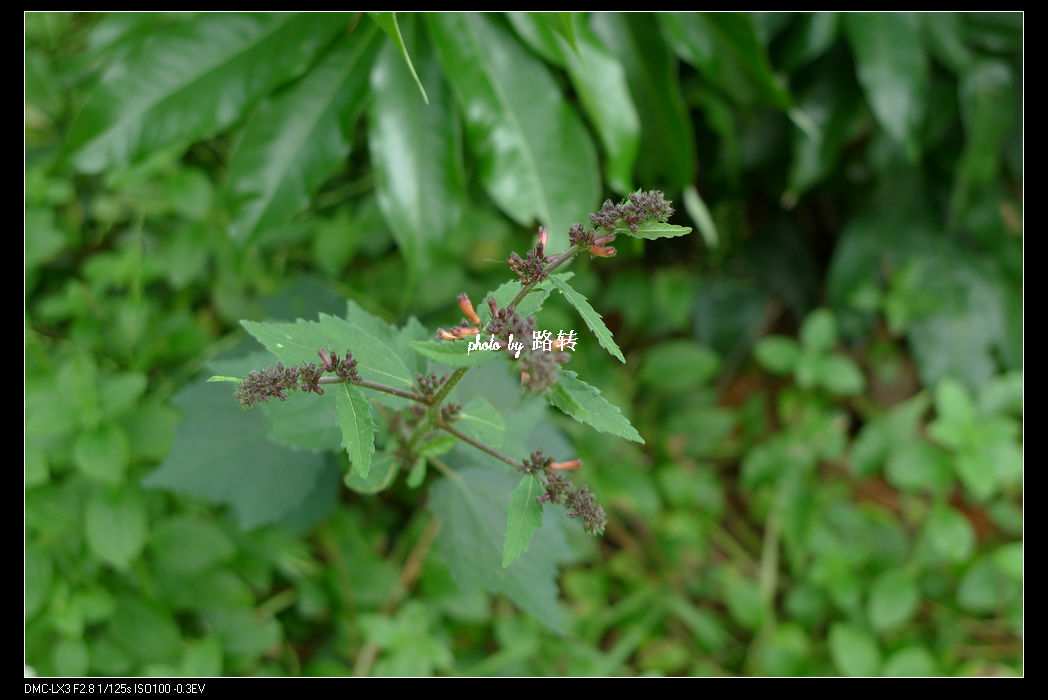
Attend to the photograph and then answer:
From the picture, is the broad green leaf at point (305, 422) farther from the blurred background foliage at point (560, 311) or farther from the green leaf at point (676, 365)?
the green leaf at point (676, 365)

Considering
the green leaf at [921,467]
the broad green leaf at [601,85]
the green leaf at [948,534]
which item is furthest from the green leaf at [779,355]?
the broad green leaf at [601,85]

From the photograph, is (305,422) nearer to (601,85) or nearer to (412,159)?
(412,159)

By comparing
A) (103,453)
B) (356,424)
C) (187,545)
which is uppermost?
(356,424)

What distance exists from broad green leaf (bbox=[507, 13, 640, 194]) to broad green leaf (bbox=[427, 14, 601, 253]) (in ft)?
0.10

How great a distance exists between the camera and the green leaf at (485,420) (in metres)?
0.58

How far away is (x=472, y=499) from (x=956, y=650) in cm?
109

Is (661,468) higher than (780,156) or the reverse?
the reverse

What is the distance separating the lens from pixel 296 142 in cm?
94

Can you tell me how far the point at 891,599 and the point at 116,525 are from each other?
1.21 metres

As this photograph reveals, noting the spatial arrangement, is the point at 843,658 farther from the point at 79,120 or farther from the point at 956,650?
the point at 79,120

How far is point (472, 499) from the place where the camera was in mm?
726

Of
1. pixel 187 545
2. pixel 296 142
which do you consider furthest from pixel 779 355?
pixel 187 545

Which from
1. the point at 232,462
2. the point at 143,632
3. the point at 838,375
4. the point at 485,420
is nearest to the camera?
the point at 485,420
